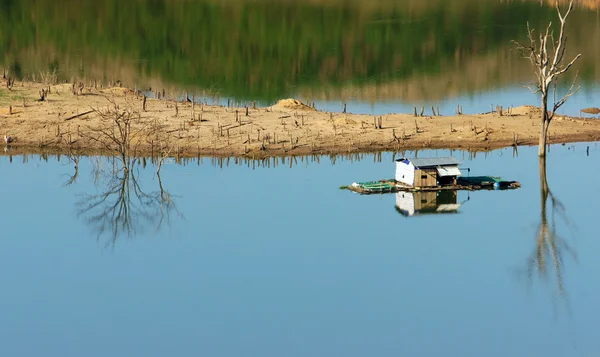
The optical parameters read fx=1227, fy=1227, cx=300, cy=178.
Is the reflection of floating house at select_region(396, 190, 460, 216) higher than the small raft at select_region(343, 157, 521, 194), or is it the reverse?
the small raft at select_region(343, 157, 521, 194)

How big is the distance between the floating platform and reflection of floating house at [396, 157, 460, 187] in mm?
236

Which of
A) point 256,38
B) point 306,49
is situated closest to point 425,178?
point 306,49

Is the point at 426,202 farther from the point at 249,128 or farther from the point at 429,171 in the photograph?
the point at 249,128

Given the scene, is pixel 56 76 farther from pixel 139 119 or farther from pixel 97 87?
pixel 139 119

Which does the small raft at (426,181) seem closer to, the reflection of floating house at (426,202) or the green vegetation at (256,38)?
the reflection of floating house at (426,202)

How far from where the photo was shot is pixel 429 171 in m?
50.4

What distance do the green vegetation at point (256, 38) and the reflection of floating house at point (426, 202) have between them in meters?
20.0

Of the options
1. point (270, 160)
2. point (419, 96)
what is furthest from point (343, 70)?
point (270, 160)

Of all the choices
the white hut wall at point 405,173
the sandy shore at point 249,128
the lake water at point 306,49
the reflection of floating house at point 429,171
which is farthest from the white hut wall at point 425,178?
the lake water at point 306,49

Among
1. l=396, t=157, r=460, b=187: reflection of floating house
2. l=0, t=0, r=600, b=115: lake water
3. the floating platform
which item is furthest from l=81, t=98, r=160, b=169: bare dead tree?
l=396, t=157, r=460, b=187: reflection of floating house

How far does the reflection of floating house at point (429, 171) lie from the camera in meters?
50.1

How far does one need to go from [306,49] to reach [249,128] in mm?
27282

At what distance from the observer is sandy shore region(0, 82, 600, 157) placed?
186 feet

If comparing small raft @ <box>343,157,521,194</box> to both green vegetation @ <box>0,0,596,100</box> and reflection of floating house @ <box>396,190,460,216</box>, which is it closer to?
reflection of floating house @ <box>396,190,460,216</box>
